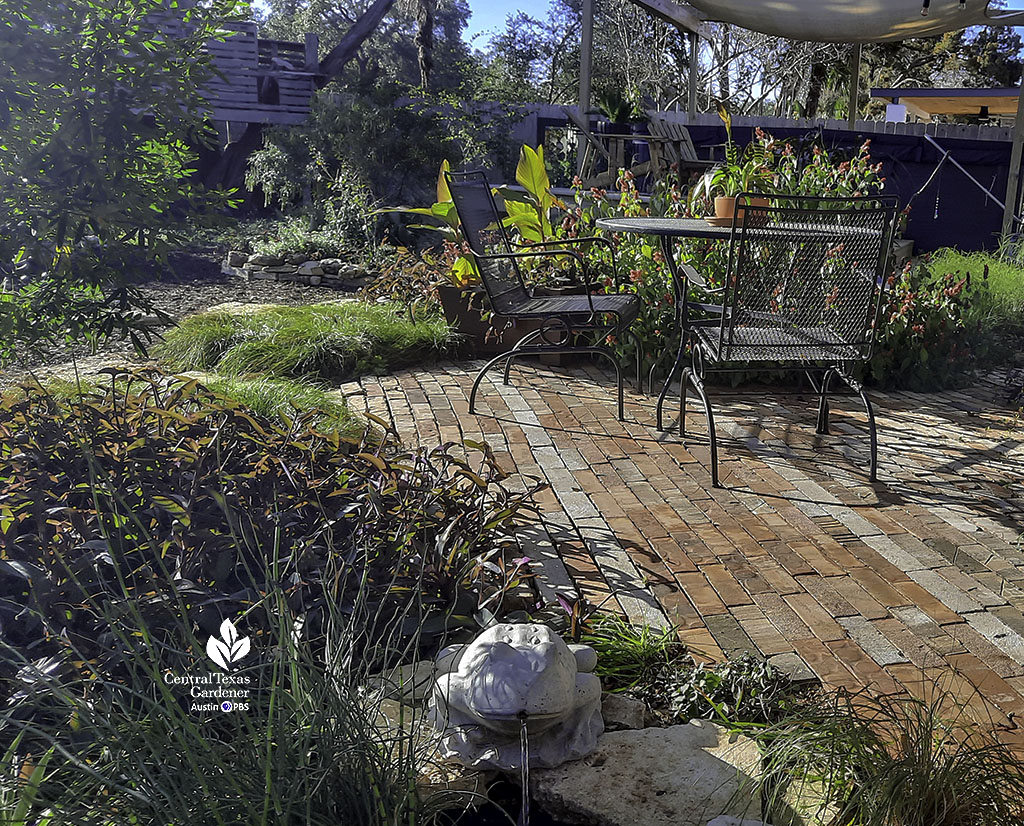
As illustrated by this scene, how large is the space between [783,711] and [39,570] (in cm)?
192

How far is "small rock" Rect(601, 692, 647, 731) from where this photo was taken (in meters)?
2.22

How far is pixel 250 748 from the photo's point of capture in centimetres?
164

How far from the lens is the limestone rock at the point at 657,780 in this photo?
74.5 inches

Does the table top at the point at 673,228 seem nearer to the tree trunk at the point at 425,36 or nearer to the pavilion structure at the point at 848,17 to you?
the pavilion structure at the point at 848,17

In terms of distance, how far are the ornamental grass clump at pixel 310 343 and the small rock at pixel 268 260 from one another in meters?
3.81

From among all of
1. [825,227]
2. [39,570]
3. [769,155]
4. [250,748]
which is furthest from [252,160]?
[250,748]

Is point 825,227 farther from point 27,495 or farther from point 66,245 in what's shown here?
point 27,495

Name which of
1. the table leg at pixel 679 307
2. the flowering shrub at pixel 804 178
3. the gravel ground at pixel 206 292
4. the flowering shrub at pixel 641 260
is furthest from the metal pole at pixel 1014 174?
the gravel ground at pixel 206 292

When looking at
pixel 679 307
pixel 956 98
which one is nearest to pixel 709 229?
pixel 679 307

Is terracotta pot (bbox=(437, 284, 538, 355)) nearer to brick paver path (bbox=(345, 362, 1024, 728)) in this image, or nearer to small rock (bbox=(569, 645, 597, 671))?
brick paver path (bbox=(345, 362, 1024, 728))

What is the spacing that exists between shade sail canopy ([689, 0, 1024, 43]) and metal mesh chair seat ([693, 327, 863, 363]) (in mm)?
3936

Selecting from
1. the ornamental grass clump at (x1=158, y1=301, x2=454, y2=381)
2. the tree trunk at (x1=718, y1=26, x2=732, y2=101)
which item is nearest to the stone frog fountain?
the ornamental grass clump at (x1=158, y1=301, x2=454, y2=381)

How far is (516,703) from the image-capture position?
1.98 m

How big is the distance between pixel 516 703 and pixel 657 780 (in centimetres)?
35
